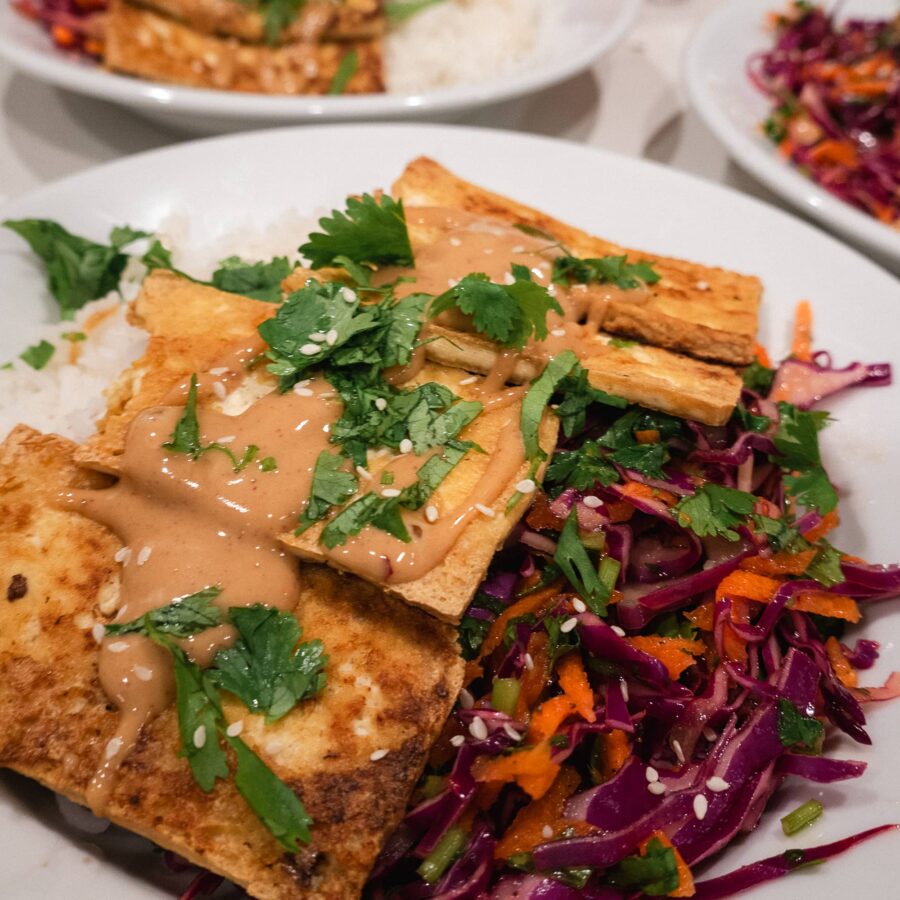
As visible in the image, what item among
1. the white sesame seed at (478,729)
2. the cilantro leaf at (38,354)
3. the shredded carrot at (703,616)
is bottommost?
the white sesame seed at (478,729)

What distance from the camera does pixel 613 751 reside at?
6.45 feet

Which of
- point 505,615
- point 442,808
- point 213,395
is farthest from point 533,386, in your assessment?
point 442,808

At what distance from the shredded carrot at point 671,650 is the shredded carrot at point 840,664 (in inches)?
14.9

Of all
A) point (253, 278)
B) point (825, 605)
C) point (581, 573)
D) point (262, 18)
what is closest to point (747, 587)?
point (825, 605)

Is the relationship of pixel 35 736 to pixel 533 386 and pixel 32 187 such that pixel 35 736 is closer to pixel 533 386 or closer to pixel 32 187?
pixel 533 386

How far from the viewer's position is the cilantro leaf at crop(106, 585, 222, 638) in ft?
5.86

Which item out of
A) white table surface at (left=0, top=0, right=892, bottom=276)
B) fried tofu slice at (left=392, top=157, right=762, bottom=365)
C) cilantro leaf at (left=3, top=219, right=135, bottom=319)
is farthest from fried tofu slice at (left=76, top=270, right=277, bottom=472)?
white table surface at (left=0, top=0, right=892, bottom=276)

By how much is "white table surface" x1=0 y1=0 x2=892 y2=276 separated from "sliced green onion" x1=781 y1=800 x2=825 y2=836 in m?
3.14

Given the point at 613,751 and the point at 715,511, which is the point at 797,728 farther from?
the point at 715,511

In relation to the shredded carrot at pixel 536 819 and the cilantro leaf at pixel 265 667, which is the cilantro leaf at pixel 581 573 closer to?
the shredded carrot at pixel 536 819

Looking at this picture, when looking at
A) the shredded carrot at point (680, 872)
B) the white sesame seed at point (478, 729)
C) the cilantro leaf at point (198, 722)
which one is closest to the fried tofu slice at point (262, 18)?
the cilantro leaf at point (198, 722)

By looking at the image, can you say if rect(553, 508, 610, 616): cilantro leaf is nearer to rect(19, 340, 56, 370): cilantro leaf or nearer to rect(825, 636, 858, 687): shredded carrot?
rect(825, 636, 858, 687): shredded carrot

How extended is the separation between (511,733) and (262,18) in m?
4.16

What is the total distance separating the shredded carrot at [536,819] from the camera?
188 cm
